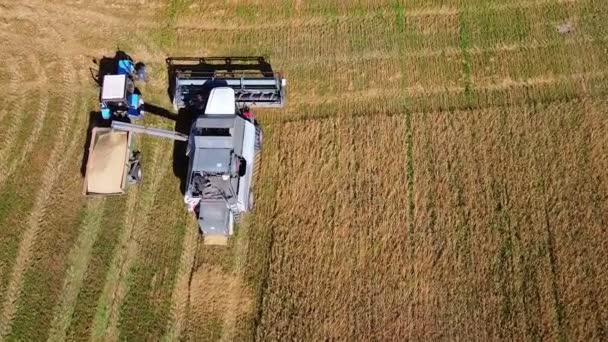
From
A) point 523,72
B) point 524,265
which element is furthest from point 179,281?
point 523,72

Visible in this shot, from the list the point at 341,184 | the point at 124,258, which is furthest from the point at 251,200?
the point at 124,258

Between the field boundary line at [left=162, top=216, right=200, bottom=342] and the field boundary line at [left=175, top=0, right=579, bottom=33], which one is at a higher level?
the field boundary line at [left=175, top=0, right=579, bottom=33]

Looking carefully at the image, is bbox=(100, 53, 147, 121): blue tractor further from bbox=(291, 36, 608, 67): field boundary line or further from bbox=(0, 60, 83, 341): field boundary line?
bbox=(291, 36, 608, 67): field boundary line

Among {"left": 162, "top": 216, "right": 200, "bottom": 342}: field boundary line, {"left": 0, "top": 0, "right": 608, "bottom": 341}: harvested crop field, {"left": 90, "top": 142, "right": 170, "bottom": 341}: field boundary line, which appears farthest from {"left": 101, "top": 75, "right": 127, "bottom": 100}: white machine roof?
{"left": 162, "top": 216, "right": 200, "bottom": 342}: field boundary line

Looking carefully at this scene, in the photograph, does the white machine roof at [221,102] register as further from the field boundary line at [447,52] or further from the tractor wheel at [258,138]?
the field boundary line at [447,52]

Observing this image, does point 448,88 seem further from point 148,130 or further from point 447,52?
point 148,130

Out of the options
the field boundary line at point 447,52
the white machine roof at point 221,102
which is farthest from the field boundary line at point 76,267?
the field boundary line at point 447,52

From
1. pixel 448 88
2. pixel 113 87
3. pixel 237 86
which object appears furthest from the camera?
pixel 448 88

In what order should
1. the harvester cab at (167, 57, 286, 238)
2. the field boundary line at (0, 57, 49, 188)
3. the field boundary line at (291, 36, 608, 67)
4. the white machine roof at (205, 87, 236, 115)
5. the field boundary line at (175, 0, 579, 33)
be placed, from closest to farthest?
1. the harvester cab at (167, 57, 286, 238)
2. the white machine roof at (205, 87, 236, 115)
3. the field boundary line at (0, 57, 49, 188)
4. the field boundary line at (291, 36, 608, 67)
5. the field boundary line at (175, 0, 579, 33)
